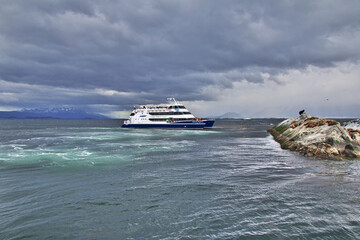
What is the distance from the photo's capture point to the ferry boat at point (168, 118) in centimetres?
7838

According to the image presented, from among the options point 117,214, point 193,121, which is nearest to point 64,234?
point 117,214

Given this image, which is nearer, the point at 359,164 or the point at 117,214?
the point at 117,214

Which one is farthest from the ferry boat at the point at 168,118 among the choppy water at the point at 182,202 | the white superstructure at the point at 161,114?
the choppy water at the point at 182,202

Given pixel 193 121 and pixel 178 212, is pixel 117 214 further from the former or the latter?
pixel 193 121

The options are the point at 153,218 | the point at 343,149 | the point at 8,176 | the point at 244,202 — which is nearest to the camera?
the point at 153,218

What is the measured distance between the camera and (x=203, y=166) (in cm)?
1850

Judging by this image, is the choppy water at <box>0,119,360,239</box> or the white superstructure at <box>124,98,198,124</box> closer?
the choppy water at <box>0,119,360,239</box>

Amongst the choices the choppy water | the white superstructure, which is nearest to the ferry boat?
the white superstructure

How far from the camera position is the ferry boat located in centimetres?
7838

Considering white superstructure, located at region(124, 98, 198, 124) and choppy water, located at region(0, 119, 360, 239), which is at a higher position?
white superstructure, located at region(124, 98, 198, 124)

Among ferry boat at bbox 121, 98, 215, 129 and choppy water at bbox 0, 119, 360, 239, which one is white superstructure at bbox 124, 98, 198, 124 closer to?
ferry boat at bbox 121, 98, 215, 129

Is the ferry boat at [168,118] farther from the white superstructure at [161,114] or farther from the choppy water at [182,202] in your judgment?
the choppy water at [182,202]

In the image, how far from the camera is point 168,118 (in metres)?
80.1

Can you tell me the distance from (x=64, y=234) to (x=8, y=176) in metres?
11.3
